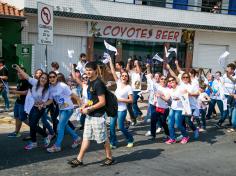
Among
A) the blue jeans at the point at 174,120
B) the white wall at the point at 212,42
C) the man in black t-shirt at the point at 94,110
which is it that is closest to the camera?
the man in black t-shirt at the point at 94,110

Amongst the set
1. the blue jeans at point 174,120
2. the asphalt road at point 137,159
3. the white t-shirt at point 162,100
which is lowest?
the asphalt road at point 137,159

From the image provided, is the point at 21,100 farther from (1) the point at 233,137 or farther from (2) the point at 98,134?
(1) the point at 233,137

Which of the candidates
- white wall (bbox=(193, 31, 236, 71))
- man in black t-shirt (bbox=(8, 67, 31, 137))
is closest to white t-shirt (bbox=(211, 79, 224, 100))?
man in black t-shirt (bbox=(8, 67, 31, 137))

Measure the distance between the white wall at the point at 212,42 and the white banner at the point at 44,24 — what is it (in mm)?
13217

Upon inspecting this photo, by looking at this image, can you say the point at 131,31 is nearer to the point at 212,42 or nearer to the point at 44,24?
the point at 212,42

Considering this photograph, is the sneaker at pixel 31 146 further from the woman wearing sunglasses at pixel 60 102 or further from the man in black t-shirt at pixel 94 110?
the man in black t-shirt at pixel 94 110

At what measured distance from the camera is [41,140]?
25.5ft

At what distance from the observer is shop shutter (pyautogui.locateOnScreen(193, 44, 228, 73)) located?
2095cm

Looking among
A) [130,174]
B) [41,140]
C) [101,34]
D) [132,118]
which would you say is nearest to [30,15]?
[101,34]

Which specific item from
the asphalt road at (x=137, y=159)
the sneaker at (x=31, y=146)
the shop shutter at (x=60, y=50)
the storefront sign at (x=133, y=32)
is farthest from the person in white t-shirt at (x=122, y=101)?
the storefront sign at (x=133, y=32)

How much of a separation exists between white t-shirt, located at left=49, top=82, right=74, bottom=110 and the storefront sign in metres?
10.5

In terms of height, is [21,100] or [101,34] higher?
[101,34]

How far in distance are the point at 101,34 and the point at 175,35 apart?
4.54 metres

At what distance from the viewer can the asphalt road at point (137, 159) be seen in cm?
582
